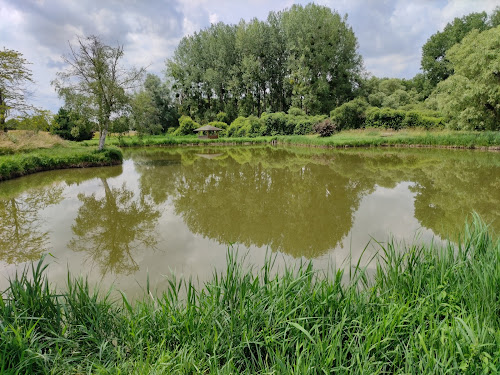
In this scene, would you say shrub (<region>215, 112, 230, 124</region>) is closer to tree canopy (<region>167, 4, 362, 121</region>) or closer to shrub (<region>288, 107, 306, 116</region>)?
tree canopy (<region>167, 4, 362, 121</region>)

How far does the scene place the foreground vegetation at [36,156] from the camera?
37.6ft

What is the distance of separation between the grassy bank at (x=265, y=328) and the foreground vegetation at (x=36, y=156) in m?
11.7

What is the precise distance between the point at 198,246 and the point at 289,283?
2646 mm

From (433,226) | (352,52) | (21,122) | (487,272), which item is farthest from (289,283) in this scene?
(352,52)

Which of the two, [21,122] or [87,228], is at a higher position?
[21,122]

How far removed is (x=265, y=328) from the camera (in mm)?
Result: 1955

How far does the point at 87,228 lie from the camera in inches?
231

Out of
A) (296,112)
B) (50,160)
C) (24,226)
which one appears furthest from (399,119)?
(24,226)

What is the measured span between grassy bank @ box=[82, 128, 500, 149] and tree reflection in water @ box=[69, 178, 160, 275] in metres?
10.3

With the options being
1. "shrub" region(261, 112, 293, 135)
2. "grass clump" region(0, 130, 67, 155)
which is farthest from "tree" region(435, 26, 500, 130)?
"grass clump" region(0, 130, 67, 155)

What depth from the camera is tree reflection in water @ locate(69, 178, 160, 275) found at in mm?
4352

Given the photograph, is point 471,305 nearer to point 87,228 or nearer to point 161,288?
point 161,288

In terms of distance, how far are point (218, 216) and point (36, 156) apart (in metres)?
11.3

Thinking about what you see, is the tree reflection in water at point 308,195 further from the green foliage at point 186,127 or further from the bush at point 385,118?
the green foliage at point 186,127
